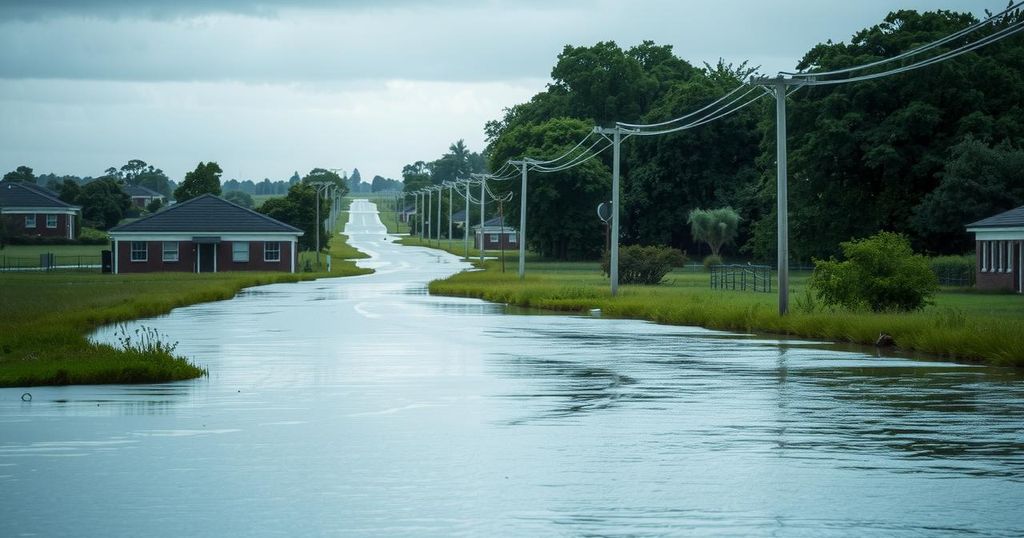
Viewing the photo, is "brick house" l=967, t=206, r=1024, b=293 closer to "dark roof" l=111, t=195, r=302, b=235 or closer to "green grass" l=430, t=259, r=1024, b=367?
"green grass" l=430, t=259, r=1024, b=367

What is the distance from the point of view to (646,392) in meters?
21.8

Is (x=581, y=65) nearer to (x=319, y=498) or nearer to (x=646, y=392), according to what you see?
(x=646, y=392)

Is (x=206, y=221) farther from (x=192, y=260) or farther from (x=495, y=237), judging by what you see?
(x=495, y=237)

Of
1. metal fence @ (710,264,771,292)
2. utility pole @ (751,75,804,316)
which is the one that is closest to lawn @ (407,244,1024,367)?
utility pole @ (751,75,804,316)

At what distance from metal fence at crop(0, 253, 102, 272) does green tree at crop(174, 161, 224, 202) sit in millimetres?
18514

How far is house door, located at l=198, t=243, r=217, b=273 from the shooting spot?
10162 centimetres

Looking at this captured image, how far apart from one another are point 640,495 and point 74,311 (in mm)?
32112

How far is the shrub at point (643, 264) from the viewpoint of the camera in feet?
235

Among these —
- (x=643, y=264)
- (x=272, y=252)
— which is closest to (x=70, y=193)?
(x=272, y=252)

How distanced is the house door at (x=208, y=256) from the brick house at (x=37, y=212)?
45.2 metres

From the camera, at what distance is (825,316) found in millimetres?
35438

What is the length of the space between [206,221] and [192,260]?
9.95ft

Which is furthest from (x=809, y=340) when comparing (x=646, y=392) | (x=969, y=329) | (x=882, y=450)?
(x=882, y=450)

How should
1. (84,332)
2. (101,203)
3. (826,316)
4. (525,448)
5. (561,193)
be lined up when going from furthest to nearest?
(101,203) < (561,193) < (826,316) < (84,332) < (525,448)
